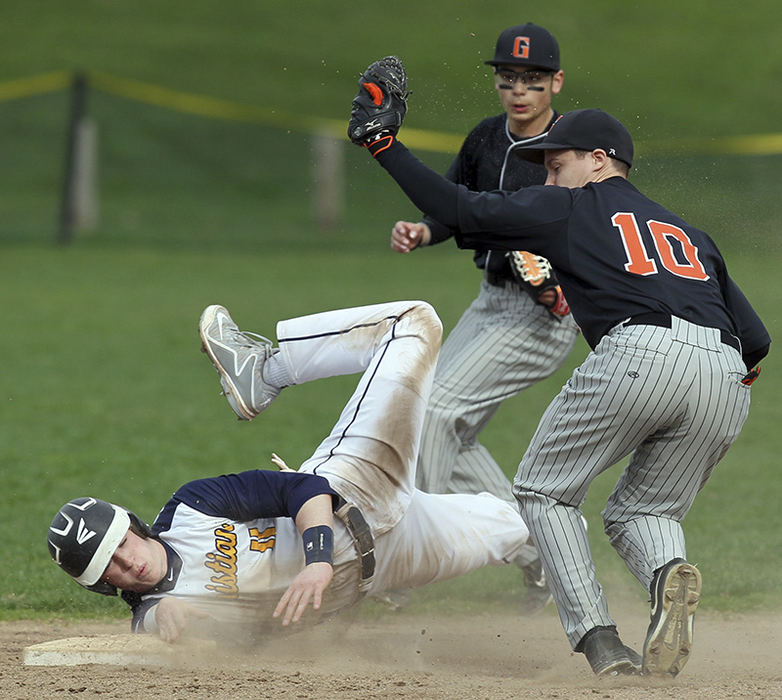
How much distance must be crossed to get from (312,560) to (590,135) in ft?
6.03

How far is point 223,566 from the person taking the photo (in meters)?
4.55

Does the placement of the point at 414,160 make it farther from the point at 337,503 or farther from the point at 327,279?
the point at 327,279

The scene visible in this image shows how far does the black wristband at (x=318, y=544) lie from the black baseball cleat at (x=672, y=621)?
1.14 metres

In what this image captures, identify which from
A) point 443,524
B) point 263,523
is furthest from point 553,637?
point 263,523

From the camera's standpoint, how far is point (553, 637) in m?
5.55

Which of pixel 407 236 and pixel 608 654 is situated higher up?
pixel 407 236

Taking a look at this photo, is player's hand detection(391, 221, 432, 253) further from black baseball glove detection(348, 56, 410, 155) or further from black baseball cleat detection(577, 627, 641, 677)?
black baseball cleat detection(577, 627, 641, 677)

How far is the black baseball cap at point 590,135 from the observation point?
4461 millimetres

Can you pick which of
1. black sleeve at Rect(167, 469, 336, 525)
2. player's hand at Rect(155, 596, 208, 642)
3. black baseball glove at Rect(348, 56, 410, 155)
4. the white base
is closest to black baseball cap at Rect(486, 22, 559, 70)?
black baseball glove at Rect(348, 56, 410, 155)

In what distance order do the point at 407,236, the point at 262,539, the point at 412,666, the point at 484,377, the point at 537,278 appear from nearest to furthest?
the point at 262,539
the point at 412,666
the point at 407,236
the point at 537,278
the point at 484,377

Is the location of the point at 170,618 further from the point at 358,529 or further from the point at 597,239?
the point at 597,239

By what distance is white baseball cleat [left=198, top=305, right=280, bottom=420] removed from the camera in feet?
17.0

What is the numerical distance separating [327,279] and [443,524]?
11.0m

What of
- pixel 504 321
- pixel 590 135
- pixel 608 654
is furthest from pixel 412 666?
pixel 590 135
